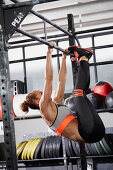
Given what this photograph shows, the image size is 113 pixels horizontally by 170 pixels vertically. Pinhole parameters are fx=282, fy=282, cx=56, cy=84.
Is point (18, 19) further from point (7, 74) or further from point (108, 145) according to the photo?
point (108, 145)

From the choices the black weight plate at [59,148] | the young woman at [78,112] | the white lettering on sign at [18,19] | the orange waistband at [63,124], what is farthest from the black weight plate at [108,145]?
the white lettering on sign at [18,19]

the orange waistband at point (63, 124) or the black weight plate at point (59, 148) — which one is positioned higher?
the orange waistband at point (63, 124)

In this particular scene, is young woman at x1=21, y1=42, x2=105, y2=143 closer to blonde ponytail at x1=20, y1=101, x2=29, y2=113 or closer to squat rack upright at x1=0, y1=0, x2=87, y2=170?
blonde ponytail at x1=20, y1=101, x2=29, y2=113

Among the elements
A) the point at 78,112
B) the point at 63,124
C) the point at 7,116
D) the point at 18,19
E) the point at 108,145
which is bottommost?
the point at 108,145

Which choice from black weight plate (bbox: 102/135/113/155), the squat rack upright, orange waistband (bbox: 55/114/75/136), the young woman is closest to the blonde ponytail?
the young woman

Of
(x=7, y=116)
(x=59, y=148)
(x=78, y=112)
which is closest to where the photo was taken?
(x=7, y=116)

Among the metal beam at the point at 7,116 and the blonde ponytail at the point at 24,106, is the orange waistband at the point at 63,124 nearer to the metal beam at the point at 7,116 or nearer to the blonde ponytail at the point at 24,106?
the blonde ponytail at the point at 24,106

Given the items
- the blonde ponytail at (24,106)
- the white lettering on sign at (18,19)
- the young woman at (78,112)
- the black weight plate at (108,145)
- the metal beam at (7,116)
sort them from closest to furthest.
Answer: the metal beam at (7,116) < the white lettering on sign at (18,19) < the young woman at (78,112) < the blonde ponytail at (24,106) < the black weight plate at (108,145)

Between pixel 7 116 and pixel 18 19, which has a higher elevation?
pixel 18 19

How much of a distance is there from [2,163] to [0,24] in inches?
181

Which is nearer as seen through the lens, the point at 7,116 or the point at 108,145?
the point at 7,116

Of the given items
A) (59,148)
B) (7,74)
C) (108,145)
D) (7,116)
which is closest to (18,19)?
(7,74)

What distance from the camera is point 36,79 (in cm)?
826

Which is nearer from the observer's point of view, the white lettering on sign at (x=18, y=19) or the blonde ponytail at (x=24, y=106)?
the white lettering on sign at (x=18, y=19)
